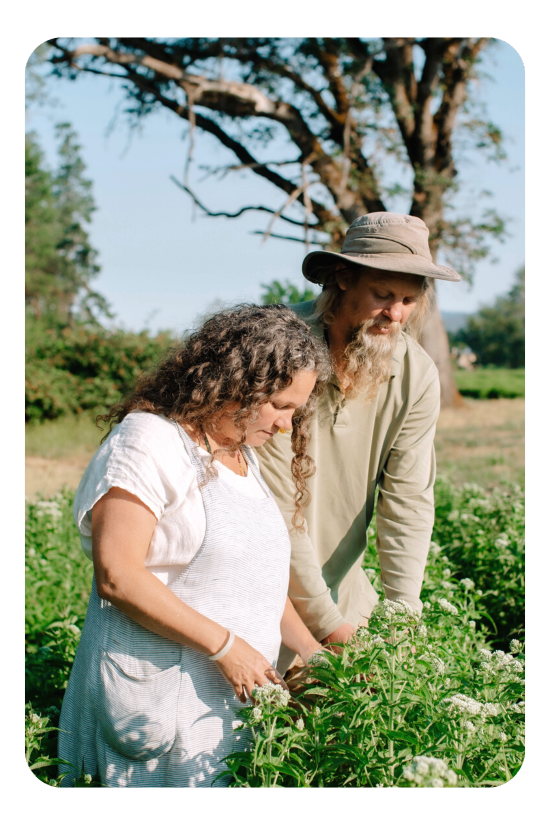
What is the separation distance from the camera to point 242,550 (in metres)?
1.86

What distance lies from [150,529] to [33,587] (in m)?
2.76

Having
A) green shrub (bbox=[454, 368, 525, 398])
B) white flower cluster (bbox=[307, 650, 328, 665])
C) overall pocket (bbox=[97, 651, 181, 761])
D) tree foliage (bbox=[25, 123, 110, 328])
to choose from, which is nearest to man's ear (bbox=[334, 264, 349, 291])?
white flower cluster (bbox=[307, 650, 328, 665])

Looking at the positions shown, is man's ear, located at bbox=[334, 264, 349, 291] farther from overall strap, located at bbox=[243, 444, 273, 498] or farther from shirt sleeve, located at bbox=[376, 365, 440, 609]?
overall strap, located at bbox=[243, 444, 273, 498]

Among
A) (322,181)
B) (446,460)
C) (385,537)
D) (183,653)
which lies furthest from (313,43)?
(183,653)

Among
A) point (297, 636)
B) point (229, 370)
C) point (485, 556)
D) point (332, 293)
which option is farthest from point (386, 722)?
point (485, 556)

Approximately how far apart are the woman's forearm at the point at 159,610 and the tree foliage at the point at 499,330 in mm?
33678

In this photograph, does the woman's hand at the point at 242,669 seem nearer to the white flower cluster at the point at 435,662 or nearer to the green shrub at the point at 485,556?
the white flower cluster at the point at 435,662

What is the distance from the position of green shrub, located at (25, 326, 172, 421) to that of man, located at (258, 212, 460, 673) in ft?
37.8

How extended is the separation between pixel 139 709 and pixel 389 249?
1715 millimetres

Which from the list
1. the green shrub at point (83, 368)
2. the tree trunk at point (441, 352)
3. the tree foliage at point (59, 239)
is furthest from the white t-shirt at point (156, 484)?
the tree foliage at point (59, 239)

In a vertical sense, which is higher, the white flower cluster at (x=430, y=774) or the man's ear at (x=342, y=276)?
the man's ear at (x=342, y=276)

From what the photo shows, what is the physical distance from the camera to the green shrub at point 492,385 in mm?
19172

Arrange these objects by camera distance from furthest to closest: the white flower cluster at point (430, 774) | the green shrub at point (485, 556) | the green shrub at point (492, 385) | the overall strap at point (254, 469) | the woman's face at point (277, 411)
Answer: the green shrub at point (492, 385), the green shrub at point (485, 556), the overall strap at point (254, 469), the woman's face at point (277, 411), the white flower cluster at point (430, 774)

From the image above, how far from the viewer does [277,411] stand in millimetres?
1966
